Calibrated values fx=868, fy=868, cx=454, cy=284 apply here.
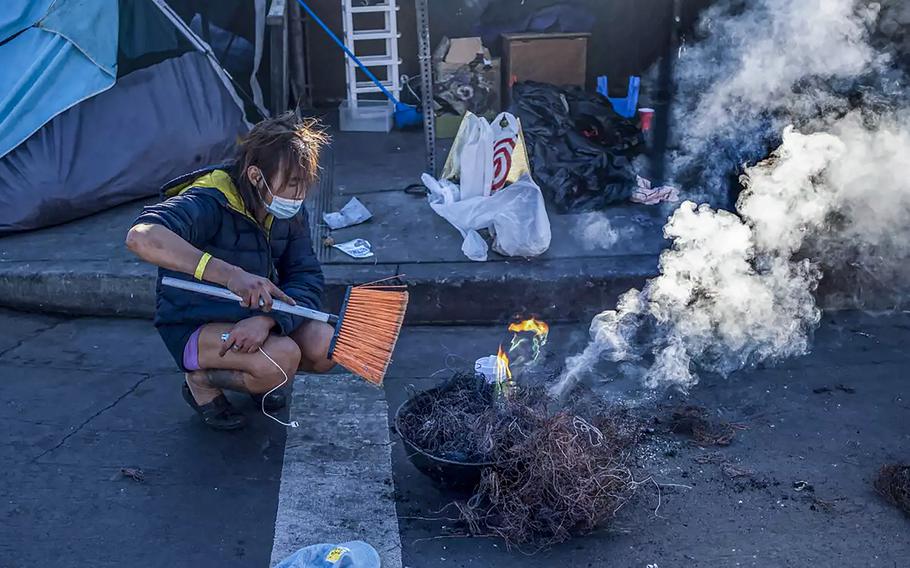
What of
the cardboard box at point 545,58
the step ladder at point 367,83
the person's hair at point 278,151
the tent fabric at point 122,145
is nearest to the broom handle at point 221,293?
the person's hair at point 278,151

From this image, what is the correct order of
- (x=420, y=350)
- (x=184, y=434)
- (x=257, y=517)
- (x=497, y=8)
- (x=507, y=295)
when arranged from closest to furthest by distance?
(x=257, y=517) → (x=184, y=434) → (x=420, y=350) → (x=507, y=295) → (x=497, y=8)

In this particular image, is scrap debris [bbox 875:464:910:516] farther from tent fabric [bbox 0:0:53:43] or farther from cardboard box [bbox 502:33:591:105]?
tent fabric [bbox 0:0:53:43]

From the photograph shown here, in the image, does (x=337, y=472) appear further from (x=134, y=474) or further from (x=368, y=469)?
(x=134, y=474)

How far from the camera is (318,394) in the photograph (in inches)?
181

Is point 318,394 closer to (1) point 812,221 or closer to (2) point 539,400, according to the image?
(2) point 539,400

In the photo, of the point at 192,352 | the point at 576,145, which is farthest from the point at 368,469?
the point at 576,145

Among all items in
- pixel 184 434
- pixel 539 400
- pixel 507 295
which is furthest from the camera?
pixel 507 295

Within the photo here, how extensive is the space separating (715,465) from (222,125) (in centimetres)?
484

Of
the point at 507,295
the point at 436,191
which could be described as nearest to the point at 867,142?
the point at 507,295

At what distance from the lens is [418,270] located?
567 centimetres

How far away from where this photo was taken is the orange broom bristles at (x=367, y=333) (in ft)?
12.4

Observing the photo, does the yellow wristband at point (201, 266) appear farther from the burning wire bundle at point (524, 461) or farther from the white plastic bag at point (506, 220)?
the white plastic bag at point (506, 220)

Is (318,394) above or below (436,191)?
below

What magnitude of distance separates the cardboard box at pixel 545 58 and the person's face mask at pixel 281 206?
15.9ft
